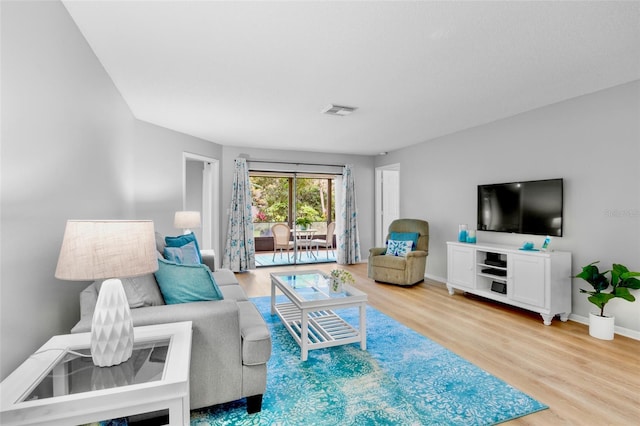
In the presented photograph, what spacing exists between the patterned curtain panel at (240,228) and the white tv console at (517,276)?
12.1 feet

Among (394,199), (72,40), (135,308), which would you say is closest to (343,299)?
(135,308)

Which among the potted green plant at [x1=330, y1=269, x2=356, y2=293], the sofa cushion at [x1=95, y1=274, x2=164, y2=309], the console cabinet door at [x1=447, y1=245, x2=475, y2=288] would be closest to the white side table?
the sofa cushion at [x1=95, y1=274, x2=164, y2=309]

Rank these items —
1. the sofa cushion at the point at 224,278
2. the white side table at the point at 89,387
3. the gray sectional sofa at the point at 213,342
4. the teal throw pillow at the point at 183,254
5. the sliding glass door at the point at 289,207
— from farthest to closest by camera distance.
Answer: the sliding glass door at the point at 289,207 → the sofa cushion at the point at 224,278 → the teal throw pillow at the point at 183,254 → the gray sectional sofa at the point at 213,342 → the white side table at the point at 89,387

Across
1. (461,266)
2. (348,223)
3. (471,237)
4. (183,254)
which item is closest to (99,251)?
(183,254)

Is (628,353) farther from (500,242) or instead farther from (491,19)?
(491,19)

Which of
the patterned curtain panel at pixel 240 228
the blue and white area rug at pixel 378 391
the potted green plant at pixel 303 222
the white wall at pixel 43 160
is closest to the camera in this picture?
the white wall at pixel 43 160

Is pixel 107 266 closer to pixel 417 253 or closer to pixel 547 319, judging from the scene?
pixel 547 319

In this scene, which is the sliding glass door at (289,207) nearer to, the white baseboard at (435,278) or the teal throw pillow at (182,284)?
the white baseboard at (435,278)

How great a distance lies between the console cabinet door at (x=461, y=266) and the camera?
4.29 metres

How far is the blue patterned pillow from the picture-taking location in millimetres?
5246

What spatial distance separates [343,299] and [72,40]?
267 centimetres

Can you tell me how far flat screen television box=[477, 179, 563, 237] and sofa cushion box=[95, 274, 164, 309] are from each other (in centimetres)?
400

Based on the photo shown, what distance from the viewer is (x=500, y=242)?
436cm

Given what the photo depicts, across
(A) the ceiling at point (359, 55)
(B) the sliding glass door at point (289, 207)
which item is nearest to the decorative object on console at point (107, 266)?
(A) the ceiling at point (359, 55)
